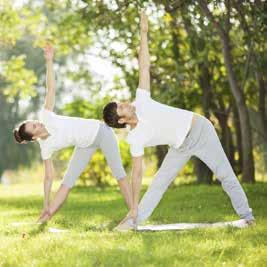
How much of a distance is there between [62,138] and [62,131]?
3.2 inches

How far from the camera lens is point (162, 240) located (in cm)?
667

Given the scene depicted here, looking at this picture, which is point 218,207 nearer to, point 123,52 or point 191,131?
point 191,131

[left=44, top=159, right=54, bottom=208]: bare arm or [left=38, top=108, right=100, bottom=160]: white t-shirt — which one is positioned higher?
[left=38, top=108, right=100, bottom=160]: white t-shirt

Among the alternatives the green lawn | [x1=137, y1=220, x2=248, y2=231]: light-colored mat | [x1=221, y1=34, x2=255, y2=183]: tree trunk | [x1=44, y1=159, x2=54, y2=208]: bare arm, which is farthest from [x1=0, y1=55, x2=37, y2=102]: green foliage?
[x1=137, y1=220, x2=248, y2=231]: light-colored mat

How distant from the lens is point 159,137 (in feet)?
23.9

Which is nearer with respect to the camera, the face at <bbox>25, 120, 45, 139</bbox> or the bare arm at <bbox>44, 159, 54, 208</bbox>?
the face at <bbox>25, 120, 45, 139</bbox>

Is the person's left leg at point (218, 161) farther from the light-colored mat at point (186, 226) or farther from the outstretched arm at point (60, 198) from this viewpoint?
the outstretched arm at point (60, 198)

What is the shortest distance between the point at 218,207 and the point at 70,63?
33.9 meters

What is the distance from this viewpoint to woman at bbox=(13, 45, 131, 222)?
8.22 metres

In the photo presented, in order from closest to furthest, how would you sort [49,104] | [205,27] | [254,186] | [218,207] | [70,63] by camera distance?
[49,104] → [218,207] → [254,186] → [205,27] → [70,63]

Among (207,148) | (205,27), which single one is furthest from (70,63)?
(207,148)

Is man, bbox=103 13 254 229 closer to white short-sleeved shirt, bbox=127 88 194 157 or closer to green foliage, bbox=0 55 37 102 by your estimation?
white short-sleeved shirt, bbox=127 88 194 157

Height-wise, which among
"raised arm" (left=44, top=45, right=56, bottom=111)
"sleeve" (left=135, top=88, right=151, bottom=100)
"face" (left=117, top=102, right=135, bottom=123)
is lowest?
Result: "face" (left=117, top=102, right=135, bottom=123)

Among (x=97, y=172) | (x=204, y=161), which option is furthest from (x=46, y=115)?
(x=97, y=172)
